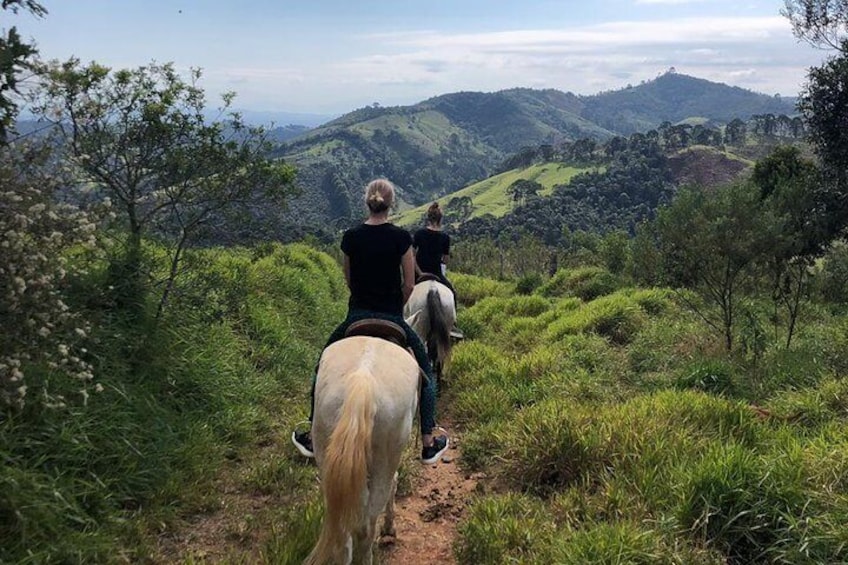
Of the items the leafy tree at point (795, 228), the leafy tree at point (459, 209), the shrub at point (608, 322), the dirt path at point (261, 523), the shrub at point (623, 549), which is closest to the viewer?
the shrub at point (623, 549)

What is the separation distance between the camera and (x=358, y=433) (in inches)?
125

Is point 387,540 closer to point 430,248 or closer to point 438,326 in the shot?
point 438,326

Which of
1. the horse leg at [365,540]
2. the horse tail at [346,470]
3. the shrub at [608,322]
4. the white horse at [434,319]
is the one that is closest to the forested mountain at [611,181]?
the shrub at [608,322]

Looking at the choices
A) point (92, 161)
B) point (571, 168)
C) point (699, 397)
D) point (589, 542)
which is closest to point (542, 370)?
point (699, 397)

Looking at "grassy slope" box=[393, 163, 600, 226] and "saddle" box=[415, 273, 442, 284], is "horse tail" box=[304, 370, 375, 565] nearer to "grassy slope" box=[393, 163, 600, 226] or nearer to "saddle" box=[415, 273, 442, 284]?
"saddle" box=[415, 273, 442, 284]

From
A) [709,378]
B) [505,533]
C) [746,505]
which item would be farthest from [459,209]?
[746,505]

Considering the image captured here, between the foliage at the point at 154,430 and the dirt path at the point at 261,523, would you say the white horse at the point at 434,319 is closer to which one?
the foliage at the point at 154,430

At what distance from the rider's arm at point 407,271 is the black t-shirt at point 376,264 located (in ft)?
0.38

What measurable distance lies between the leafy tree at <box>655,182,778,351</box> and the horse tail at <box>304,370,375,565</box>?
24.1 feet

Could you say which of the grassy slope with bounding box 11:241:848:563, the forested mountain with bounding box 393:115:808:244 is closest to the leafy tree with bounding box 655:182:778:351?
the grassy slope with bounding box 11:241:848:563

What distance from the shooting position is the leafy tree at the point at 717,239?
8469mm

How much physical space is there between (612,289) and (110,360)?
1238 cm

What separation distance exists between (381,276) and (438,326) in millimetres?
3008

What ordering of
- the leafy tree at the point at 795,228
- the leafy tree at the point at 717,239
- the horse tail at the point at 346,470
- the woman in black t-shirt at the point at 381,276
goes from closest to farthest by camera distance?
the horse tail at the point at 346,470, the woman in black t-shirt at the point at 381,276, the leafy tree at the point at 717,239, the leafy tree at the point at 795,228
